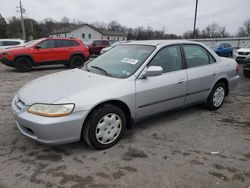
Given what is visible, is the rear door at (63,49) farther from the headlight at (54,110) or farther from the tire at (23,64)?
the headlight at (54,110)

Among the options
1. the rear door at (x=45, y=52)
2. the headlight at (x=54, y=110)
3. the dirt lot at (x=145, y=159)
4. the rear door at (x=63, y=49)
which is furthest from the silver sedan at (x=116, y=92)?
the rear door at (x=63, y=49)

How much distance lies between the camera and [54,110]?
2.66 meters

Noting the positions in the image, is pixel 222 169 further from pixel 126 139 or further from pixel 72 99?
pixel 72 99

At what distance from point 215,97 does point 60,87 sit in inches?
132

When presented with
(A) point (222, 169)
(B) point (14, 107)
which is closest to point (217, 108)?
(A) point (222, 169)

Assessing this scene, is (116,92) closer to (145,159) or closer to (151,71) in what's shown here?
(151,71)

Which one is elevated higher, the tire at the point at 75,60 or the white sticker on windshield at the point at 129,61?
the white sticker on windshield at the point at 129,61

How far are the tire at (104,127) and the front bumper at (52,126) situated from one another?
14 centimetres

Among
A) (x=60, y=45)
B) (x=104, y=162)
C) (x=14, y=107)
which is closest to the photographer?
(x=104, y=162)

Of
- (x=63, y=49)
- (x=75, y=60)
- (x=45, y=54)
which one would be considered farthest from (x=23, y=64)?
(x=75, y=60)

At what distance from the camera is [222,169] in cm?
268

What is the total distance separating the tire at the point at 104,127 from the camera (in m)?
2.89

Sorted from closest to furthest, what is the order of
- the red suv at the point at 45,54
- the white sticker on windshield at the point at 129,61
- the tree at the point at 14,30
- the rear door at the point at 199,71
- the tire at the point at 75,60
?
the white sticker on windshield at the point at 129,61 → the rear door at the point at 199,71 → the red suv at the point at 45,54 → the tire at the point at 75,60 → the tree at the point at 14,30

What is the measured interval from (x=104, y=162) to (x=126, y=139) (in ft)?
2.37
